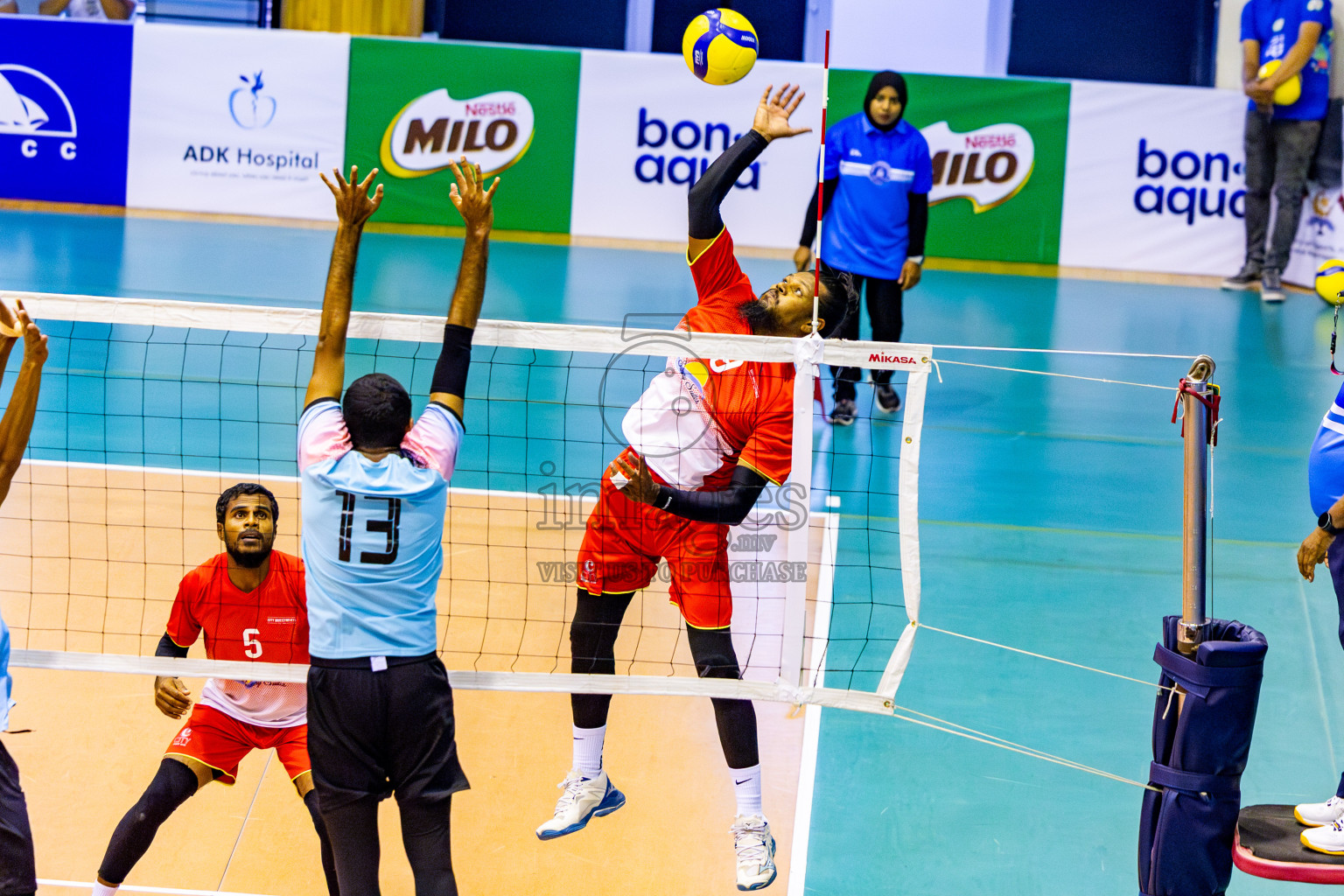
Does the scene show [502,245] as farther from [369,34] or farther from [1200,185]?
[1200,185]

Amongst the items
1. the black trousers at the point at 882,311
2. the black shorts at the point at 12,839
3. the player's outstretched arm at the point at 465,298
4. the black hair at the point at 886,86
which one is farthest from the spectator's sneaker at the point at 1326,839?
the black hair at the point at 886,86

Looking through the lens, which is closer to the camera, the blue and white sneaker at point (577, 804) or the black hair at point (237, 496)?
the black hair at point (237, 496)

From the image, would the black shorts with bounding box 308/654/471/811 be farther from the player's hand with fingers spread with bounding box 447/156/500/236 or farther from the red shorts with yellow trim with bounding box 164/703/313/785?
the player's hand with fingers spread with bounding box 447/156/500/236

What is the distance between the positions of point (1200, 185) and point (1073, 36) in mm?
4921

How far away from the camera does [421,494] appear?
3.75 meters

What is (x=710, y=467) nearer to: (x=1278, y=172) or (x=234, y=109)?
(x=1278, y=172)

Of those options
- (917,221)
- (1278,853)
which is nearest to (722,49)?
(1278,853)

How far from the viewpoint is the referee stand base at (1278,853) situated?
14.3 ft

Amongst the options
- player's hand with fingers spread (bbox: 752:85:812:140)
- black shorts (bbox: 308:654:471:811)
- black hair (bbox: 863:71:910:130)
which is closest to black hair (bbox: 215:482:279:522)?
black shorts (bbox: 308:654:471:811)

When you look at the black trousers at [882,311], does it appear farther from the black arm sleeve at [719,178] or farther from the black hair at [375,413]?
the black hair at [375,413]

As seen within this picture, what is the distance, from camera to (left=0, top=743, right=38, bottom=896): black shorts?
3818 millimetres

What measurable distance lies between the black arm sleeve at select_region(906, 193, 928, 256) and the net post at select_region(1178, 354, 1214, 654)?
18.3 ft

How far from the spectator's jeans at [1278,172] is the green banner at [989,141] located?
189 centimetres

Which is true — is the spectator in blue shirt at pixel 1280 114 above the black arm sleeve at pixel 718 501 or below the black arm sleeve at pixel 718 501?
above
